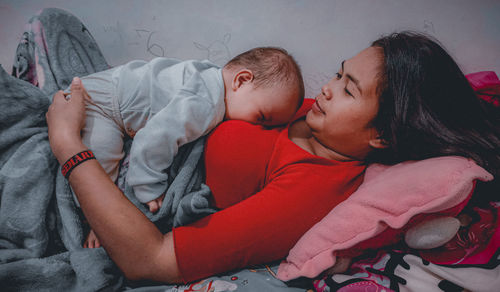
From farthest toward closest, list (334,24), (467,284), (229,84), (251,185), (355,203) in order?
(334,24) → (229,84) → (251,185) → (355,203) → (467,284)

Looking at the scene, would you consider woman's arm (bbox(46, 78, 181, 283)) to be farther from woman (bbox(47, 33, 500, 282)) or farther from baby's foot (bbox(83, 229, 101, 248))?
baby's foot (bbox(83, 229, 101, 248))

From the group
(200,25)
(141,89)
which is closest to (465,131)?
(141,89)

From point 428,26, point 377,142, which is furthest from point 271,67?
point 428,26

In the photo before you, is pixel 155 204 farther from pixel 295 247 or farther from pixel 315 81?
pixel 315 81

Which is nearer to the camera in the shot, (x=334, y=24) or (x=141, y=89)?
(x=141, y=89)

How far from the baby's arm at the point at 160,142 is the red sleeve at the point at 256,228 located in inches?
7.4

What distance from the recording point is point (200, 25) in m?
1.32

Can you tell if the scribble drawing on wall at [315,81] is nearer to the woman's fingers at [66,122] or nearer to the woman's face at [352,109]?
the woman's face at [352,109]

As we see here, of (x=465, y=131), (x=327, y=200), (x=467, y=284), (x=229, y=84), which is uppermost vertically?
(x=229, y=84)

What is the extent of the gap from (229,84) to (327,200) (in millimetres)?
545

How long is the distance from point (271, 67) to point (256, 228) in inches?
22.4

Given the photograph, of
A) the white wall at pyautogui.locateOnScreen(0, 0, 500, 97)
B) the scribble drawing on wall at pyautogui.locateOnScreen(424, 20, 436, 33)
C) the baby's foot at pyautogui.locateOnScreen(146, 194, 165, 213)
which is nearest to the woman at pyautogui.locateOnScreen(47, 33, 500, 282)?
the baby's foot at pyautogui.locateOnScreen(146, 194, 165, 213)

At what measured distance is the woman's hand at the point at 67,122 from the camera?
27.5 inches

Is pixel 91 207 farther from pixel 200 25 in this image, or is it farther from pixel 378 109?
pixel 200 25
